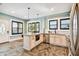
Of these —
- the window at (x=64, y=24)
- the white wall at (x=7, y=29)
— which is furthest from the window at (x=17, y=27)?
the window at (x=64, y=24)

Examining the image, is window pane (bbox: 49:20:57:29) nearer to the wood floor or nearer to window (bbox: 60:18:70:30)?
window (bbox: 60:18:70:30)

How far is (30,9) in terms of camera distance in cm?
144

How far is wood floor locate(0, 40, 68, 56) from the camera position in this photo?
1.40 m

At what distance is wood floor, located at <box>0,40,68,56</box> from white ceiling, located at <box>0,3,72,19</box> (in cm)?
56

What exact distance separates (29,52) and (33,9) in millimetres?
791

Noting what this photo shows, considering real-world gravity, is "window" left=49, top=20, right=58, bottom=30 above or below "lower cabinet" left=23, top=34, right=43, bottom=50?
above

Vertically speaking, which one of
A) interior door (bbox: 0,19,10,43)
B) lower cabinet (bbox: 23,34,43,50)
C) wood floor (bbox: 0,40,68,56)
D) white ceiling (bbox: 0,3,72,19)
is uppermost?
white ceiling (bbox: 0,3,72,19)

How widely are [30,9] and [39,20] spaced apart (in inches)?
11.3

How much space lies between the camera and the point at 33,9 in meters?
1.45

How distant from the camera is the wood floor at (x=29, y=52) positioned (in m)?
1.40

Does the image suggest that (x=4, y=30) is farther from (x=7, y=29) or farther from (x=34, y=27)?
(x=34, y=27)

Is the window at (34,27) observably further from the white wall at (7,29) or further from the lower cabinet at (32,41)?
the white wall at (7,29)

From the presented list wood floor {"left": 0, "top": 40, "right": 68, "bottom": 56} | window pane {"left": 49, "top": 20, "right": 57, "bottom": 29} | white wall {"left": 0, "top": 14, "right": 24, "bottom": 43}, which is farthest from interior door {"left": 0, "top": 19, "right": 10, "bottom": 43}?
window pane {"left": 49, "top": 20, "right": 57, "bottom": 29}

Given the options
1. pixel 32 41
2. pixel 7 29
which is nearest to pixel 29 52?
pixel 32 41
